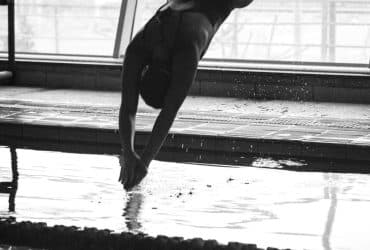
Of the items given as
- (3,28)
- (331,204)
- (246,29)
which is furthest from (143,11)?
(331,204)

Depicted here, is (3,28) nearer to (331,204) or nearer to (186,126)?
(186,126)

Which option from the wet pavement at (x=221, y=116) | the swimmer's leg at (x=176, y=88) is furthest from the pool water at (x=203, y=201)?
the wet pavement at (x=221, y=116)

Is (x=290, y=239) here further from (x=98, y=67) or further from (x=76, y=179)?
(x=98, y=67)

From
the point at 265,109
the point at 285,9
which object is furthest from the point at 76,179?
the point at 285,9

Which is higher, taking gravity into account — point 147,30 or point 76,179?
point 147,30

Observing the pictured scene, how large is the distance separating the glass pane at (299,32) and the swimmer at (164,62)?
8.05 m

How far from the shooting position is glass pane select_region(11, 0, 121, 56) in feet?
43.7

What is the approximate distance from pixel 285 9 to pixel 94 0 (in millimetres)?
2902

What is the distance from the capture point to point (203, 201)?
5.37 m

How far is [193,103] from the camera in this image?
9891 millimetres

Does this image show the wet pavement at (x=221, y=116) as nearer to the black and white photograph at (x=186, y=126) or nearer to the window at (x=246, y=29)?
the black and white photograph at (x=186, y=126)

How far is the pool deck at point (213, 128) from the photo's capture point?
7168 mm

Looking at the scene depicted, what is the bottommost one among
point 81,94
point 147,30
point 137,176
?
point 81,94

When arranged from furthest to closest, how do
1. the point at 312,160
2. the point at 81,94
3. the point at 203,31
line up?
1. the point at 81,94
2. the point at 312,160
3. the point at 203,31
